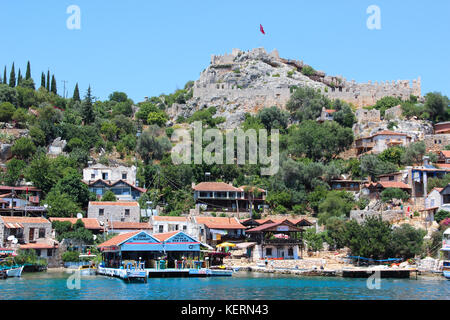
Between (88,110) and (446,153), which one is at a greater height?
(88,110)

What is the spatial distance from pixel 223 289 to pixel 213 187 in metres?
28.8

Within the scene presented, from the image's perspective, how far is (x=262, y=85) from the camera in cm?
9394

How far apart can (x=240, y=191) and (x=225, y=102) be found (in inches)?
1305

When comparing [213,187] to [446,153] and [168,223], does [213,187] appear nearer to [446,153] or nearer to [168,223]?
[168,223]

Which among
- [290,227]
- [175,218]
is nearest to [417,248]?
[290,227]

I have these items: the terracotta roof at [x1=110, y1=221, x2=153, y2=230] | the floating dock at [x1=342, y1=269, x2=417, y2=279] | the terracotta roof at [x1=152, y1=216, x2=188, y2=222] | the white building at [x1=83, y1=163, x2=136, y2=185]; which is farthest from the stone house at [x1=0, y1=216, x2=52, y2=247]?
the floating dock at [x1=342, y1=269, x2=417, y2=279]

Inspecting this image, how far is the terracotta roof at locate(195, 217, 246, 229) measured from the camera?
52000mm

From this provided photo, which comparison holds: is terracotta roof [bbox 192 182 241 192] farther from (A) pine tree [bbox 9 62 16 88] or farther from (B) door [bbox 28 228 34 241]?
(A) pine tree [bbox 9 62 16 88]

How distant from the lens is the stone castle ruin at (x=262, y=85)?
8900 cm

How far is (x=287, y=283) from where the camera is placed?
117 feet

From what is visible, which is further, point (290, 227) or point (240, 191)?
point (240, 191)

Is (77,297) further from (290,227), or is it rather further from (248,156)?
(248,156)

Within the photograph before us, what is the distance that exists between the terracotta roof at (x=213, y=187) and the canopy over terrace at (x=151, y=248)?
16078mm

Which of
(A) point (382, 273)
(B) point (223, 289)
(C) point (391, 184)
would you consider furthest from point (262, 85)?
(B) point (223, 289)
